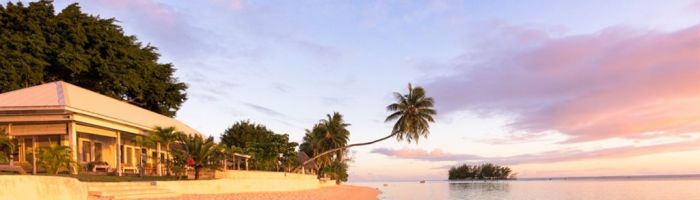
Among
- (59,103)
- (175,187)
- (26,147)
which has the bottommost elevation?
(175,187)

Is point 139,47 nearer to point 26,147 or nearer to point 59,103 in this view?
point 26,147

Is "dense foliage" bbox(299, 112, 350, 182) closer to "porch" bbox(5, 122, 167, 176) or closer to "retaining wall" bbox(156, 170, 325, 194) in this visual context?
"retaining wall" bbox(156, 170, 325, 194)

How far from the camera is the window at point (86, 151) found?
2291 centimetres

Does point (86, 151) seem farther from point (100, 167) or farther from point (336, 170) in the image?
point (336, 170)

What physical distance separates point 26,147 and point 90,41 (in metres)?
13.8

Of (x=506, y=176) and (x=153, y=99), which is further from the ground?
(x=153, y=99)

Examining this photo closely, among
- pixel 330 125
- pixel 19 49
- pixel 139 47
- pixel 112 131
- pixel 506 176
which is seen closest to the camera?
pixel 112 131

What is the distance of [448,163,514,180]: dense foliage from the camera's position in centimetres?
13825

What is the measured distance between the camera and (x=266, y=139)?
38062 mm

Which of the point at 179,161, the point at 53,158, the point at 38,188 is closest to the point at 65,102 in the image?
the point at 53,158

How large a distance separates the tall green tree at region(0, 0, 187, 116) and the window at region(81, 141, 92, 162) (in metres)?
8.42

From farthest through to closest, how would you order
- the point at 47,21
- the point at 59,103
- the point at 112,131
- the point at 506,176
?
the point at 506,176 < the point at 47,21 < the point at 112,131 < the point at 59,103

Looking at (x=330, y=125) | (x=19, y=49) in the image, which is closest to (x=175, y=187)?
(x=19, y=49)

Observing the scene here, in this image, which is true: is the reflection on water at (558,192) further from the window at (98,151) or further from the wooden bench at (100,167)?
the wooden bench at (100,167)
